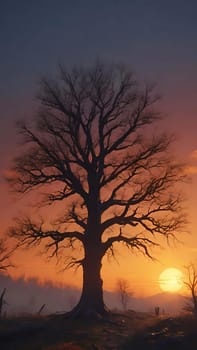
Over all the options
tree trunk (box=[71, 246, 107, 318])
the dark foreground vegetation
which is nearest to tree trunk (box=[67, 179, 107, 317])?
tree trunk (box=[71, 246, 107, 318])

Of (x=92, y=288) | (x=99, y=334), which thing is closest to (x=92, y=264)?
(x=92, y=288)

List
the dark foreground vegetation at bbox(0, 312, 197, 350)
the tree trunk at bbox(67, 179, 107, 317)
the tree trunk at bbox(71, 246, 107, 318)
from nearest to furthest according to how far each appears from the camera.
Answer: the dark foreground vegetation at bbox(0, 312, 197, 350) → the tree trunk at bbox(71, 246, 107, 318) → the tree trunk at bbox(67, 179, 107, 317)

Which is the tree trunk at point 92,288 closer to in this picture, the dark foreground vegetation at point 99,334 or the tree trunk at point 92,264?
the tree trunk at point 92,264

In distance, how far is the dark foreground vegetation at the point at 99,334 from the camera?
17.0 metres

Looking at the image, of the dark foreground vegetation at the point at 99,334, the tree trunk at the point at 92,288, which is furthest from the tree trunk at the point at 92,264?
the dark foreground vegetation at the point at 99,334

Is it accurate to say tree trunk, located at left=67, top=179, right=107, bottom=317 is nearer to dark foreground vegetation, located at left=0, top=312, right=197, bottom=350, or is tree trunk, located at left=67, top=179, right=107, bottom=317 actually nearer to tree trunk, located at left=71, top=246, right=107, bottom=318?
tree trunk, located at left=71, top=246, right=107, bottom=318

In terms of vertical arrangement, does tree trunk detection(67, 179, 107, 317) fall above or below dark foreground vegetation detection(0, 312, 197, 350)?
above

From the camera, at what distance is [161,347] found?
16.6 m

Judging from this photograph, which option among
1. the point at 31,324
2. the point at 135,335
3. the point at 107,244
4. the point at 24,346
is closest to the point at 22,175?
the point at 107,244

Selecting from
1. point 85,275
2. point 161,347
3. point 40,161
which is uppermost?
point 40,161

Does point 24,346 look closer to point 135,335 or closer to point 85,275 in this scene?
point 135,335

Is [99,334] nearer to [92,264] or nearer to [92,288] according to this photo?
[92,288]

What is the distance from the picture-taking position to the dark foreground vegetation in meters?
17.0

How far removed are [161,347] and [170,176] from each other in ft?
43.3
